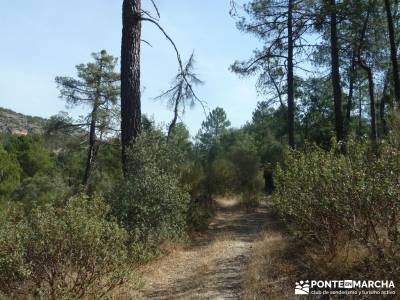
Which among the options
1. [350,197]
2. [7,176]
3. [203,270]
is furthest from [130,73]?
[7,176]

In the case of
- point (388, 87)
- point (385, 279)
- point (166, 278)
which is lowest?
point (166, 278)

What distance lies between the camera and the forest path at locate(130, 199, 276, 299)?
6.38 m

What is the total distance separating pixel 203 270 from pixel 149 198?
5.98 ft

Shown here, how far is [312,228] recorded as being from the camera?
6.91 meters

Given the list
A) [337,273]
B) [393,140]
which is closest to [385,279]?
[337,273]

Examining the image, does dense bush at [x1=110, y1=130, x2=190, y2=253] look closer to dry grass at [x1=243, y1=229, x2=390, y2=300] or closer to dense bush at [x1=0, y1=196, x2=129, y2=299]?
dry grass at [x1=243, y1=229, x2=390, y2=300]

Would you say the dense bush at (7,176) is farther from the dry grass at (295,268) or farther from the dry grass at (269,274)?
the dry grass at (295,268)

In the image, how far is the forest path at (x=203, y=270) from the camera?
6383 millimetres

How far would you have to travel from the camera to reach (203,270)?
7.60m

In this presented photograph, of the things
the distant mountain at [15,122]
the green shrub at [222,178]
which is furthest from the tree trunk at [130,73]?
the distant mountain at [15,122]

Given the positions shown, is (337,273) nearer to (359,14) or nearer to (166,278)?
(166,278)

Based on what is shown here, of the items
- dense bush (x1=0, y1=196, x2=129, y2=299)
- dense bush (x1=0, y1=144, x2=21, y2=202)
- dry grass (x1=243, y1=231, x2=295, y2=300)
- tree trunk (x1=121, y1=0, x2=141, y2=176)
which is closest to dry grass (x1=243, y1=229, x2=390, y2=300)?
dry grass (x1=243, y1=231, x2=295, y2=300)

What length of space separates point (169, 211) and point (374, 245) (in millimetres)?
4727

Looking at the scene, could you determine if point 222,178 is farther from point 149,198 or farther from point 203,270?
point 203,270
